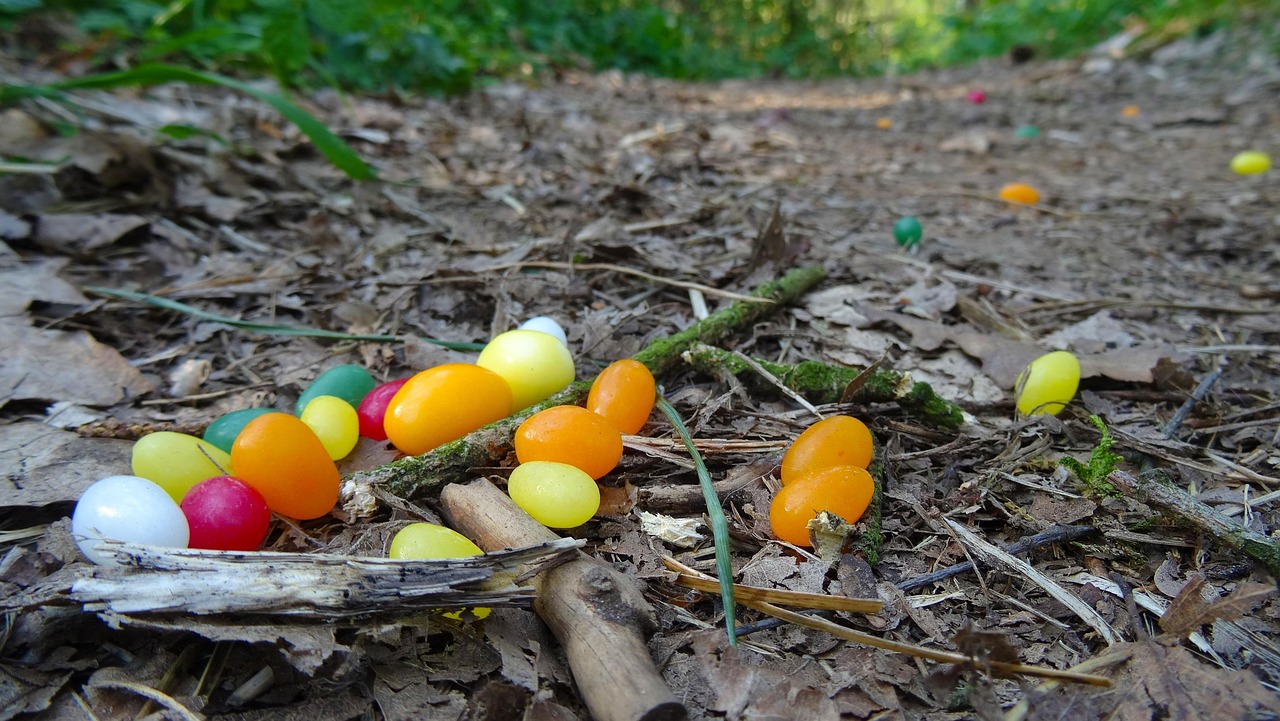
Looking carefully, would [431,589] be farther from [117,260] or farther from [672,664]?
[117,260]

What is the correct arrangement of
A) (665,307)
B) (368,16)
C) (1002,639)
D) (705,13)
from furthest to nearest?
(705,13) < (368,16) < (665,307) < (1002,639)

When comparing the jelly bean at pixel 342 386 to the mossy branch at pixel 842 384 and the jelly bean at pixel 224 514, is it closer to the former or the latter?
the jelly bean at pixel 224 514

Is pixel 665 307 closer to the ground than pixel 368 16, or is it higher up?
closer to the ground

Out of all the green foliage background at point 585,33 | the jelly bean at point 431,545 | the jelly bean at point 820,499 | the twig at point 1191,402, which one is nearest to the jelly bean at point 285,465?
the jelly bean at point 431,545

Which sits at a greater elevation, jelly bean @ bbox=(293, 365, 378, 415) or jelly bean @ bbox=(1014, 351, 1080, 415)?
jelly bean @ bbox=(293, 365, 378, 415)

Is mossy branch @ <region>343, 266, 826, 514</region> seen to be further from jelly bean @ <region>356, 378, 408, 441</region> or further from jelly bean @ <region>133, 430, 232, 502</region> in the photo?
jelly bean @ <region>133, 430, 232, 502</region>

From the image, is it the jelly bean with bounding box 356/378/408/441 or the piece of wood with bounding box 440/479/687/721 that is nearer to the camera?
the piece of wood with bounding box 440/479/687/721

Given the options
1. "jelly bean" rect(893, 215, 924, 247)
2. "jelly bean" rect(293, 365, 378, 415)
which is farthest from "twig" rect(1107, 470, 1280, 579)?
"jelly bean" rect(293, 365, 378, 415)

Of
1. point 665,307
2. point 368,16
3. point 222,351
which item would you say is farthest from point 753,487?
point 368,16
